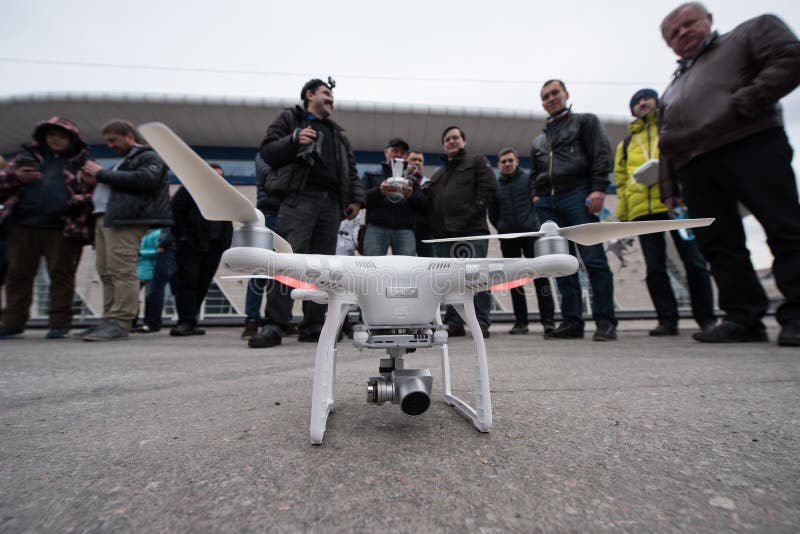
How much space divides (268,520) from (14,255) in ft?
11.1

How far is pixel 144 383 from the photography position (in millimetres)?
1082

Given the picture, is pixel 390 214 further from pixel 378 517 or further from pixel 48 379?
pixel 378 517

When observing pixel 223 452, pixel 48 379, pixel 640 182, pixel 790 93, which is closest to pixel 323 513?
pixel 223 452

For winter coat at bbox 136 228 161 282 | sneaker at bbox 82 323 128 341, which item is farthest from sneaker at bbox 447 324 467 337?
winter coat at bbox 136 228 161 282

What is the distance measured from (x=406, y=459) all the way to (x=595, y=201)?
2.15 meters

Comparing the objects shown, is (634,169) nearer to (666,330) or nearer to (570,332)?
(666,330)

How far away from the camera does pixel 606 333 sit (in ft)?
7.03

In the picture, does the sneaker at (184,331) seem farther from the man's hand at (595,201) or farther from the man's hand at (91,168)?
the man's hand at (595,201)

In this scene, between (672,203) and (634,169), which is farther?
(634,169)

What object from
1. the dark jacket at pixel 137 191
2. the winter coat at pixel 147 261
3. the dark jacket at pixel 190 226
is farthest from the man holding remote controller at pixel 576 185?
the winter coat at pixel 147 261

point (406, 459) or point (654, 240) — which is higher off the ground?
point (654, 240)

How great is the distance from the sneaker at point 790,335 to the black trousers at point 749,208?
0.11 ft

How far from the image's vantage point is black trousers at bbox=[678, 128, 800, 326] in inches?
62.3

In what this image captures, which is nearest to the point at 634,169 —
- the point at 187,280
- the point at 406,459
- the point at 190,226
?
the point at 406,459
